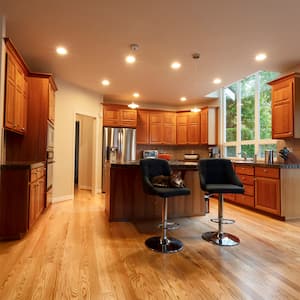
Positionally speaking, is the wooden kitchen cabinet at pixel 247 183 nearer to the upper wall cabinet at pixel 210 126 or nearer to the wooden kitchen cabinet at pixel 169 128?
the upper wall cabinet at pixel 210 126

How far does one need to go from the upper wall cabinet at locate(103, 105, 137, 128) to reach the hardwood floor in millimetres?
3626

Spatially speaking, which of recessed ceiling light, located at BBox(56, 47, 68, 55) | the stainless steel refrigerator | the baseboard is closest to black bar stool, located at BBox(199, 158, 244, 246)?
recessed ceiling light, located at BBox(56, 47, 68, 55)

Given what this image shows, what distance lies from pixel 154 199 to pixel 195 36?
2489 mm

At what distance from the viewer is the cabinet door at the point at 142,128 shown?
738cm

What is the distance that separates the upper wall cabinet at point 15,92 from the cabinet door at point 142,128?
3.67 metres

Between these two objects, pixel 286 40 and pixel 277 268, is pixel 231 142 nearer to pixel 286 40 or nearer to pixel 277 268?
pixel 286 40

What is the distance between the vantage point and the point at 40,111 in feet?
13.9

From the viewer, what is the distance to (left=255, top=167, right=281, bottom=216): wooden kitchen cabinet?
160 inches

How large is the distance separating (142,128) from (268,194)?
4.15m

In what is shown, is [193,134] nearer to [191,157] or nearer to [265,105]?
[191,157]

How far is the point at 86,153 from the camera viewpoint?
7.10 meters

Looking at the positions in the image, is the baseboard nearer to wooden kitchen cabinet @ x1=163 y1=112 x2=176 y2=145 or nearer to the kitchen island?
the kitchen island

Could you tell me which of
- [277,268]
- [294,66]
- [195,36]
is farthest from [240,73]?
[277,268]

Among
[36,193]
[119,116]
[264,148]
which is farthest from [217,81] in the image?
[36,193]
